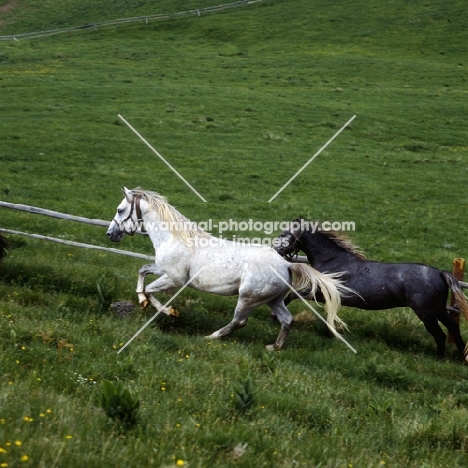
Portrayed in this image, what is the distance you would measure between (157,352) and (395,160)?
21641 millimetres

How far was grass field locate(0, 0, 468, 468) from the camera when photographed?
623 cm

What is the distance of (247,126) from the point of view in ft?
102

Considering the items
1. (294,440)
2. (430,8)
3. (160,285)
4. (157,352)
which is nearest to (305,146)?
(160,285)

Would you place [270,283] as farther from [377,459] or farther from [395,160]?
[395,160]

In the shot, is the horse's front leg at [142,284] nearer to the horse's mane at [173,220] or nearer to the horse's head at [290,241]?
the horse's mane at [173,220]

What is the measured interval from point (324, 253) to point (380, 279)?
1.04 meters

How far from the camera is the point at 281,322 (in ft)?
33.2

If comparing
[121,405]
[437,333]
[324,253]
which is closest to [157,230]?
[324,253]

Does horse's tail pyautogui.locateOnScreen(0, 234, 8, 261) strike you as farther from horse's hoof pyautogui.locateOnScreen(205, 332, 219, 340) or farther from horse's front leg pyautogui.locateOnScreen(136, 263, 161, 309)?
horse's hoof pyautogui.locateOnScreen(205, 332, 219, 340)

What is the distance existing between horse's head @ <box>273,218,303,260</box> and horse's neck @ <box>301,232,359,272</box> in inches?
5.9

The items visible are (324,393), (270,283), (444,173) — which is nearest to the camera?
(324,393)

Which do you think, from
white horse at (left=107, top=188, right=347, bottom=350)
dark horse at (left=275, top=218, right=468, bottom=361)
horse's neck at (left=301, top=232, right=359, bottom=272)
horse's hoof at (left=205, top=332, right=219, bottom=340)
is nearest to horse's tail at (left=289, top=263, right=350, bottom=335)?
white horse at (left=107, top=188, right=347, bottom=350)

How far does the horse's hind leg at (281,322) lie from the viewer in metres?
9.86

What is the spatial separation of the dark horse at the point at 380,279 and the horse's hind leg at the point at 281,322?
96 centimetres
